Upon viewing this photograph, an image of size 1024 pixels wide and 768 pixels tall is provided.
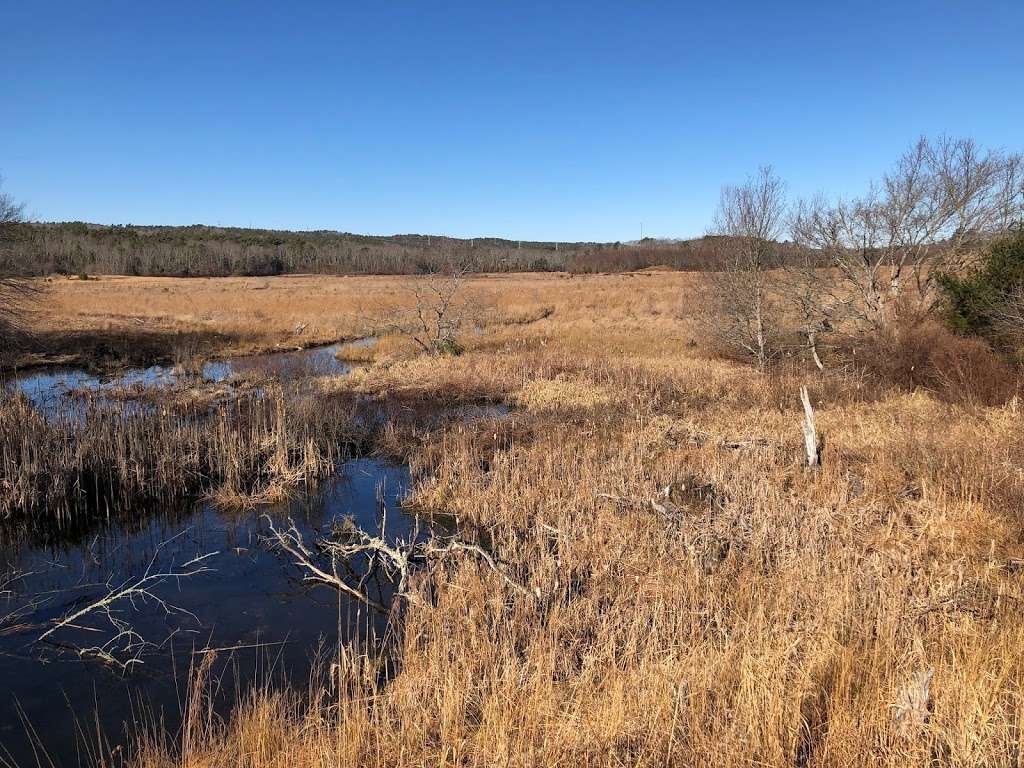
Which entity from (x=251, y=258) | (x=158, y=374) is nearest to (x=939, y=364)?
(x=158, y=374)

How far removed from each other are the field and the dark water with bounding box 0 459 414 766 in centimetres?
58

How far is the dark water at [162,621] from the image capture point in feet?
14.4

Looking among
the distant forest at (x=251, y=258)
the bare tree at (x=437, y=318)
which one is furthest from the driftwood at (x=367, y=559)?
the distant forest at (x=251, y=258)

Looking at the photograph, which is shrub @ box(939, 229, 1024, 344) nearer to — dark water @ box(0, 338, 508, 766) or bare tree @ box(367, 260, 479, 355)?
dark water @ box(0, 338, 508, 766)

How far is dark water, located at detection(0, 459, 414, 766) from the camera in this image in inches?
173

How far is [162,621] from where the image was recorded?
5688 mm

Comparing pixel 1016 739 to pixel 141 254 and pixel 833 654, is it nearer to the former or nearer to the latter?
pixel 833 654

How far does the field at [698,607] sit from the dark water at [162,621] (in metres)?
0.58

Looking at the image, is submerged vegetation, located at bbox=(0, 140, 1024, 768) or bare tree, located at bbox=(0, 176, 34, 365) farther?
bare tree, located at bbox=(0, 176, 34, 365)

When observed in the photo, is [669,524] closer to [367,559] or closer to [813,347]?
[367,559]

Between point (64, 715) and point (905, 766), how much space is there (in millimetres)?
5095

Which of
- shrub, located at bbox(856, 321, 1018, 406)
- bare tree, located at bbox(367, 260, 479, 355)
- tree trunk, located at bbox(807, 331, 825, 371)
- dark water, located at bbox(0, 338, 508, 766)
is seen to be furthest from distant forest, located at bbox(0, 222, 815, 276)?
dark water, located at bbox(0, 338, 508, 766)

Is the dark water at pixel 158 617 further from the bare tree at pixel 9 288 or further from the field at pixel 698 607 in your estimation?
the bare tree at pixel 9 288

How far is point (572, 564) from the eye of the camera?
6.15 m
